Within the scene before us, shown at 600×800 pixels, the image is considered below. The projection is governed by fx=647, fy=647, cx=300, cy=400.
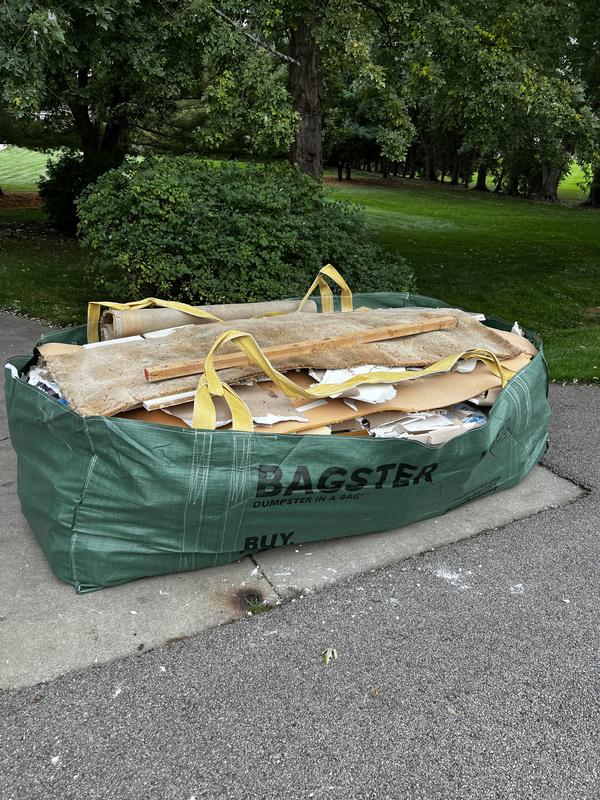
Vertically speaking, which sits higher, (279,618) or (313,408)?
(313,408)

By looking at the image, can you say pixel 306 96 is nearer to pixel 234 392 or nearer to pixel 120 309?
pixel 120 309

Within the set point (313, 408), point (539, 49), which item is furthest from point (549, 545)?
point (539, 49)

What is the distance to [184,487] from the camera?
2.91 meters

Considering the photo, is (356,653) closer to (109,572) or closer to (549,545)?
(109,572)

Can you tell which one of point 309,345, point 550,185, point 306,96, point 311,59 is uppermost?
point 311,59

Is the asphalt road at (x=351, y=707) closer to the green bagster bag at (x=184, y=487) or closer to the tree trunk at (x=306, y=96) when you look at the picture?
the green bagster bag at (x=184, y=487)

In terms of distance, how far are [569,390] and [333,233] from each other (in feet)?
9.89

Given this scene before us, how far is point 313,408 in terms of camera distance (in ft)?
11.2

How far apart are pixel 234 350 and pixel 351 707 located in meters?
2.05

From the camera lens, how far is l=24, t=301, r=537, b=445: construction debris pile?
10.4 ft

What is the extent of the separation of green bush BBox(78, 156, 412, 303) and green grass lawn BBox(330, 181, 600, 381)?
147 centimetres

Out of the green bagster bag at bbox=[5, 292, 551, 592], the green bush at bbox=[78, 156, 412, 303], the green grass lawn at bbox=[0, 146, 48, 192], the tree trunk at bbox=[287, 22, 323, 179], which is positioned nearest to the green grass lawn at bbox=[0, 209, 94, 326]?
the green bush at bbox=[78, 156, 412, 303]

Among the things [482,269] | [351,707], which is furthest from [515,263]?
[351,707]

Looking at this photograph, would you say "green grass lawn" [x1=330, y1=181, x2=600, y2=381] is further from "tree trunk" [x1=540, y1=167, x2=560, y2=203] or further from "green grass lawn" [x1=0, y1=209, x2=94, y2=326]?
"tree trunk" [x1=540, y1=167, x2=560, y2=203]
